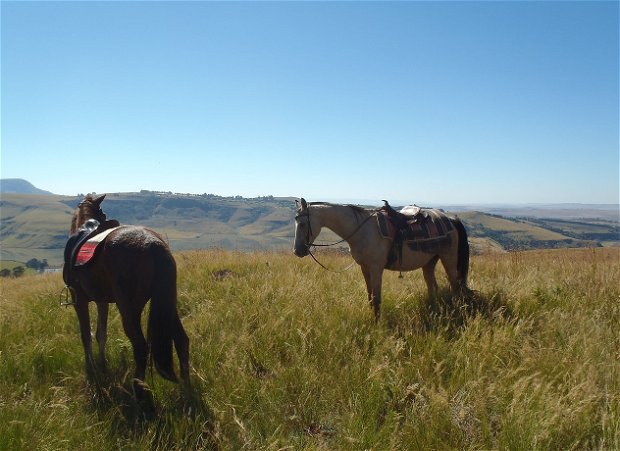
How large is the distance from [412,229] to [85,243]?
14.6ft

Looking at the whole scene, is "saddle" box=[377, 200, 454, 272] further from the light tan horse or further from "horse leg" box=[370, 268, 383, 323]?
"horse leg" box=[370, 268, 383, 323]

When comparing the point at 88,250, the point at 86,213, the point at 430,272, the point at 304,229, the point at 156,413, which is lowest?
the point at 156,413

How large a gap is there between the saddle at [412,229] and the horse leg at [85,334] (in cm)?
408

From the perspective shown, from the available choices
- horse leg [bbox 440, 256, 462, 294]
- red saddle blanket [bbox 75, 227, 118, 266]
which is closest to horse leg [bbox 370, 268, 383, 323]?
horse leg [bbox 440, 256, 462, 294]

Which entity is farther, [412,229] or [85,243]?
[412,229]

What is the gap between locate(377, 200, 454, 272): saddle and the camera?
5.57 metres

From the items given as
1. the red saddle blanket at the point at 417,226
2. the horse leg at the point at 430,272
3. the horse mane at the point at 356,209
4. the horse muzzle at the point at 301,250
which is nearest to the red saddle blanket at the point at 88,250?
the horse muzzle at the point at 301,250

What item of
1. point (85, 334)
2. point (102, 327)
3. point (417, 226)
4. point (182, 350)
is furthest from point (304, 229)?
point (85, 334)

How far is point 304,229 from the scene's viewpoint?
5.38 meters

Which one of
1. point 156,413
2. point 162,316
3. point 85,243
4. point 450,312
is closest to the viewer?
point 156,413

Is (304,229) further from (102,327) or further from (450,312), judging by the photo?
(102,327)

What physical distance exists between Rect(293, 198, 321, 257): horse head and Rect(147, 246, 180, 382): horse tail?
2165 mm

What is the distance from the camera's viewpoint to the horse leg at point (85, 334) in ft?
13.0

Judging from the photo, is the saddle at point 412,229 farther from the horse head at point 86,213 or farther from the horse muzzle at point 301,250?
the horse head at point 86,213
